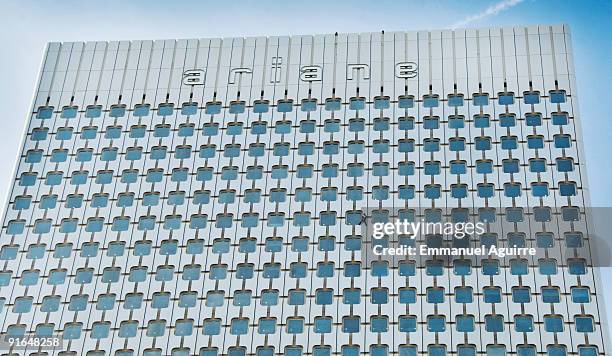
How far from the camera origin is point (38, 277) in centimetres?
8338

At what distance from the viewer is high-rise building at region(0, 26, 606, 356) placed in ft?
256

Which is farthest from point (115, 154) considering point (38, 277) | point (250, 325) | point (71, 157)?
point (250, 325)

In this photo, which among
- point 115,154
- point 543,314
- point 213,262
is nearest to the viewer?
point 543,314

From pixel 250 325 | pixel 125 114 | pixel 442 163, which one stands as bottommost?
pixel 250 325

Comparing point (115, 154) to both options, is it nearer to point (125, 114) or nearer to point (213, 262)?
point (125, 114)

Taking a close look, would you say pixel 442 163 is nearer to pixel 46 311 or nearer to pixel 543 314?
pixel 543 314

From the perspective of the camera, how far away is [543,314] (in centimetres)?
7662

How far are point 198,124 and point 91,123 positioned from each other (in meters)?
8.93

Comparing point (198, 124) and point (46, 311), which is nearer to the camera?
point (46, 311)

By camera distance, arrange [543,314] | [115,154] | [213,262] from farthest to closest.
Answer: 1. [115,154]
2. [213,262]
3. [543,314]

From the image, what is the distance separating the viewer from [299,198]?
8481cm

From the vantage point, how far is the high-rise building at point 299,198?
7794 centimetres

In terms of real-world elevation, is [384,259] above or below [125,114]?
below

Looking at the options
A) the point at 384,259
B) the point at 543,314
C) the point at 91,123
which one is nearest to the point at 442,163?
the point at 384,259
